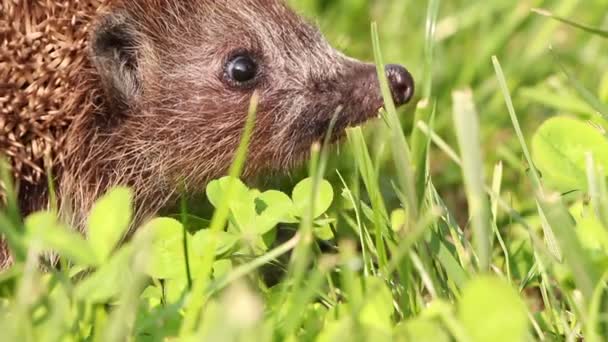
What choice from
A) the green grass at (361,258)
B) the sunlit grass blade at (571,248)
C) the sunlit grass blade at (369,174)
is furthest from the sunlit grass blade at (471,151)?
the sunlit grass blade at (369,174)

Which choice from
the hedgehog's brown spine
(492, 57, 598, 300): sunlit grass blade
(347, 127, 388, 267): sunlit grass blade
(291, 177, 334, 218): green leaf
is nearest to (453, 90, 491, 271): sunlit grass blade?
(492, 57, 598, 300): sunlit grass blade

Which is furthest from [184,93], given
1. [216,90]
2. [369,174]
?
[369,174]

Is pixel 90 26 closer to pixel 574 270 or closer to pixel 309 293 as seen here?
pixel 309 293

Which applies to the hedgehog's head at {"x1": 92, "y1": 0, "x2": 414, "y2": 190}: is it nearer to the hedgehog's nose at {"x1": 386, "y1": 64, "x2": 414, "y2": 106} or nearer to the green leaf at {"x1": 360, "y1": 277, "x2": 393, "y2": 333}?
the hedgehog's nose at {"x1": 386, "y1": 64, "x2": 414, "y2": 106}

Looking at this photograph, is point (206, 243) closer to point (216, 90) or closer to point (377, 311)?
point (377, 311)

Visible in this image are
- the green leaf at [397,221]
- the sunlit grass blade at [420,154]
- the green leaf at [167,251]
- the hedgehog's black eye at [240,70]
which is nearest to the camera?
the green leaf at [167,251]

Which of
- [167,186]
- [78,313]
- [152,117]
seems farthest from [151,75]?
[78,313]

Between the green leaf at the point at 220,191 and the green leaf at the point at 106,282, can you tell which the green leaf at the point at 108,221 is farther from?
the green leaf at the point at 220,191
